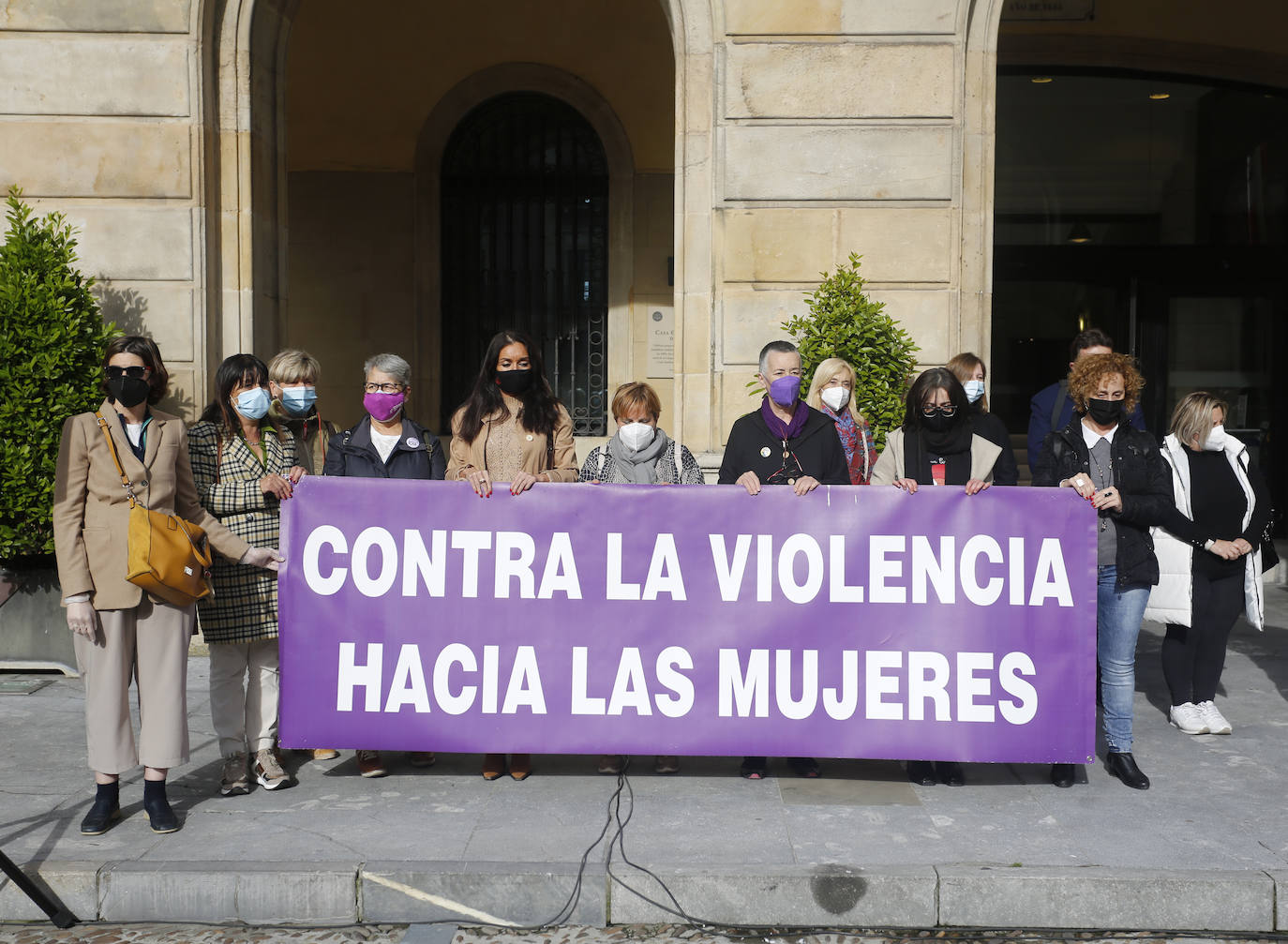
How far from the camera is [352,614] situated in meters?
5.22

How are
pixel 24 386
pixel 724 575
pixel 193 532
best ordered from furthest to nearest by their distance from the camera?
pixel 24 386
pixel 724 575
pixel 193 532

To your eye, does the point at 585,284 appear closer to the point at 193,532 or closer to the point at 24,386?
the point at 24,386

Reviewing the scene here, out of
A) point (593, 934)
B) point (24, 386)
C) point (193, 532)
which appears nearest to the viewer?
point (593, 934)

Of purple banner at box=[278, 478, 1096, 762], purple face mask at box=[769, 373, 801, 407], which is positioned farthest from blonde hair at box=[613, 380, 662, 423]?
purple banner at box=[278, 478, 1096, 762]

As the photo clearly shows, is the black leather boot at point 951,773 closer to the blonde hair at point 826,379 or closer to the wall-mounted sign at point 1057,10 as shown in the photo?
the blonde hair at point 826,379

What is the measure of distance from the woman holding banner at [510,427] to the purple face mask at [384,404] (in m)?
0.29

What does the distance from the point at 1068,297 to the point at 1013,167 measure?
1.40m

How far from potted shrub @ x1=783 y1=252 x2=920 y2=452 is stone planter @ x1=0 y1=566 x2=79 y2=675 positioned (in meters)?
4.92

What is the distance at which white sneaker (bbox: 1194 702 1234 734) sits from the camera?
6.21 metres

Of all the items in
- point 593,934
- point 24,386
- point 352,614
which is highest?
point 24,386

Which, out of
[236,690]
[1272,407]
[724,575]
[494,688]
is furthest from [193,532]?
[1272,407]

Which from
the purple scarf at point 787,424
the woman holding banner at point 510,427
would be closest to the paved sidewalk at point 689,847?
the woman holding banner at point 510,427

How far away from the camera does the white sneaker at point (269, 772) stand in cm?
528

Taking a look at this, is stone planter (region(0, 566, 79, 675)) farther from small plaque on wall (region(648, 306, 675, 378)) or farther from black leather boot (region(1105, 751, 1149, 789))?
small plaque on wall (region(648, 306, 675, 378))
